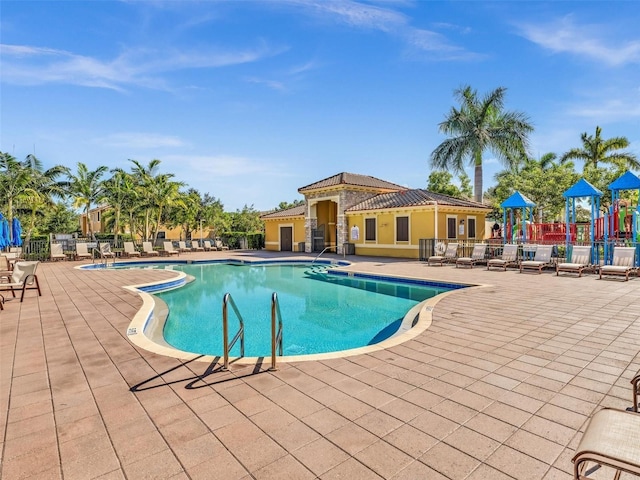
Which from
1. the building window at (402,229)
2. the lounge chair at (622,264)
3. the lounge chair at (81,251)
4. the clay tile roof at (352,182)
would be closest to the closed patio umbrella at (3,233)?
the lounge chair at (81,251)

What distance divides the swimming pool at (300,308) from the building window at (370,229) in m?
6.81

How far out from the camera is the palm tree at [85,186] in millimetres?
24141

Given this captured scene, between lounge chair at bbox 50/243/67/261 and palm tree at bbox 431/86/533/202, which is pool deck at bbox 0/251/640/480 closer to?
lounge chair at bbox 50/243/67/261

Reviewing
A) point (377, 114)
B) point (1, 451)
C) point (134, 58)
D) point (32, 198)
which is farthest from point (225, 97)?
point (1, 451)

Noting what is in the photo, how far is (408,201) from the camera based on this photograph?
1980 cm

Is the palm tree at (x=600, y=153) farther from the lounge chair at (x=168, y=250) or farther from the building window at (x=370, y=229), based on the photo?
the lounge chair at (x=168, y=250)

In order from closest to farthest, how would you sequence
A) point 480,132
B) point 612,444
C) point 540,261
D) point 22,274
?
point 612,444, point 22,274, point 540,261, point 480,132

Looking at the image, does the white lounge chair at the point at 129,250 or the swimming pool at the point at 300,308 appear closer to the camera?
the swimming pool at the point at 300,308

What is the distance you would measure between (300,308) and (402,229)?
465 inches

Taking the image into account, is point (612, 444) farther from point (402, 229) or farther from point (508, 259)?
point (402, 229)

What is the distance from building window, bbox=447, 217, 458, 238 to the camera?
19.2 meters

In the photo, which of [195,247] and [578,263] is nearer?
[578,263]

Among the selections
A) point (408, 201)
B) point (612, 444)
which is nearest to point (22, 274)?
point (612, 444)

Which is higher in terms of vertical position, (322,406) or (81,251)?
(81,251)
